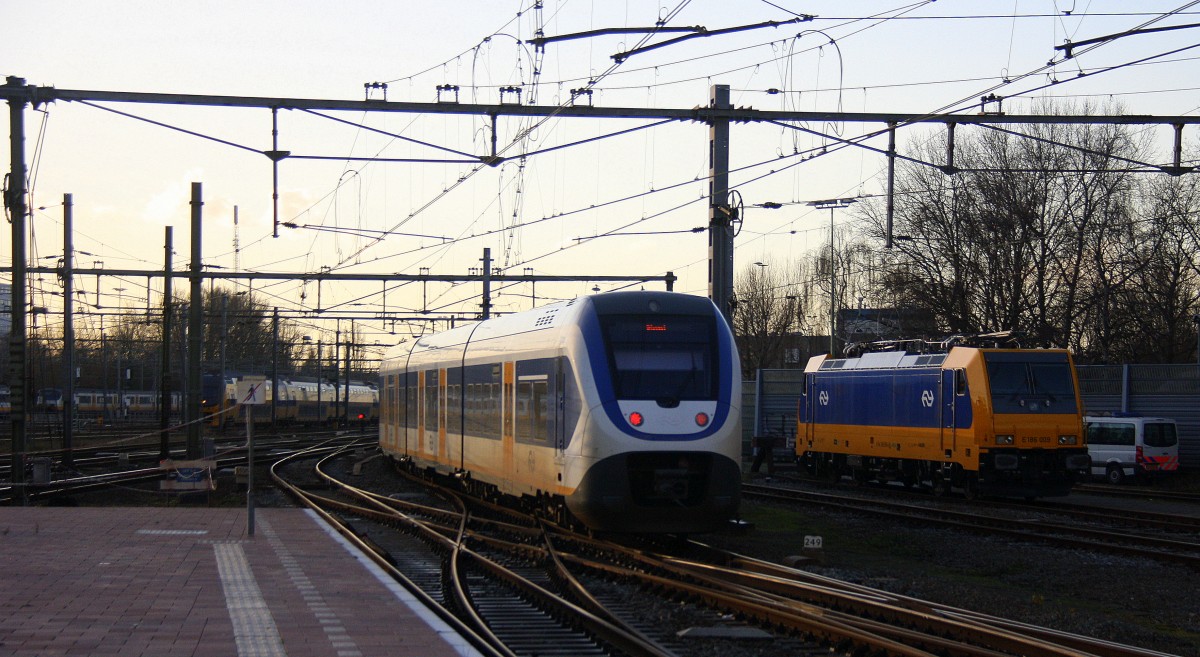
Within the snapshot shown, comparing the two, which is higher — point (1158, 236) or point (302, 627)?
point (1158, 236)

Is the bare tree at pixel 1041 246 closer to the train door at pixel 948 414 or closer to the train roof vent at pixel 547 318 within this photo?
the train door at pixel 948 414

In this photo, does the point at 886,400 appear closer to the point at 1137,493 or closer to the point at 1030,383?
the point at 1030,383

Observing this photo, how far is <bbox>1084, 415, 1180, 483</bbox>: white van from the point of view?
31.9 m

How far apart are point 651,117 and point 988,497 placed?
12.4 meters

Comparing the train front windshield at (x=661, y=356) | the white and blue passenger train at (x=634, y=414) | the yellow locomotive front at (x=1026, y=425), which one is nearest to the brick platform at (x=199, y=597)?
the white and blue passenger train at (x=634, y=414)

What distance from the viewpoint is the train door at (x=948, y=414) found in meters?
25.0

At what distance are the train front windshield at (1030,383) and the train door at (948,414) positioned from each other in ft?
3.57

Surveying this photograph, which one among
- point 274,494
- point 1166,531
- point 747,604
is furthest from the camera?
Answer: point 274,494

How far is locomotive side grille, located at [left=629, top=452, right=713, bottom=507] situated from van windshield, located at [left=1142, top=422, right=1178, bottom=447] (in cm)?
2121

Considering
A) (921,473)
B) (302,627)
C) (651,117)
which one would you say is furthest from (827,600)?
(921,473)

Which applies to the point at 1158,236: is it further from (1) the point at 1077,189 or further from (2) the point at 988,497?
(2) the point at 988,497

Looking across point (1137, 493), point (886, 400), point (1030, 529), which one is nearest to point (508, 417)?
point (1030, 529)

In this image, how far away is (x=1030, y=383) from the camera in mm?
24125

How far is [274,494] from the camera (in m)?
26.0
